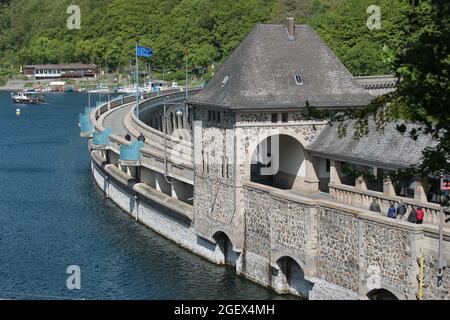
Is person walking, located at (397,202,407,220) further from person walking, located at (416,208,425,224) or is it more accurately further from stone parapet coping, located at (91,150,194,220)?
stone parapet coping, located at (91,150,194,220)

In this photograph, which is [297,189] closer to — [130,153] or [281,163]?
[281,163]

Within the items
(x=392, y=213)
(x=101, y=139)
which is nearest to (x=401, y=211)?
(x=392, y=213)

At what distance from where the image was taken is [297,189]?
45500 mm

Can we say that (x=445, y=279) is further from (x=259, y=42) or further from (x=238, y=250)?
(x=259, y=42)

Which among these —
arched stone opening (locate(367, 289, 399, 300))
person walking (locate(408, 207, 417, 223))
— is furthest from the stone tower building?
arched stone opening (locate(367, 289, 399, 300))

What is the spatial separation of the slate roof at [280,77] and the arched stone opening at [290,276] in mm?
7059

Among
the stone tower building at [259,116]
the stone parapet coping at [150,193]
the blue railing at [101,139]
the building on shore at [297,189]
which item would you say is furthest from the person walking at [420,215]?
the blue railing at [101,139]

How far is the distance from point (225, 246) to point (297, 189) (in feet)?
14.6

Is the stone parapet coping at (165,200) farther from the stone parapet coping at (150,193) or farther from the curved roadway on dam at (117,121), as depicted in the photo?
the curved roadway on dam at (117,121)

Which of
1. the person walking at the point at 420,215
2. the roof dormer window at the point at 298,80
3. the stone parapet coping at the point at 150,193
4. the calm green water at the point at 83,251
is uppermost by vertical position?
the roof dormer window at the point at 298,80

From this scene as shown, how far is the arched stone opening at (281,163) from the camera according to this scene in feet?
149
